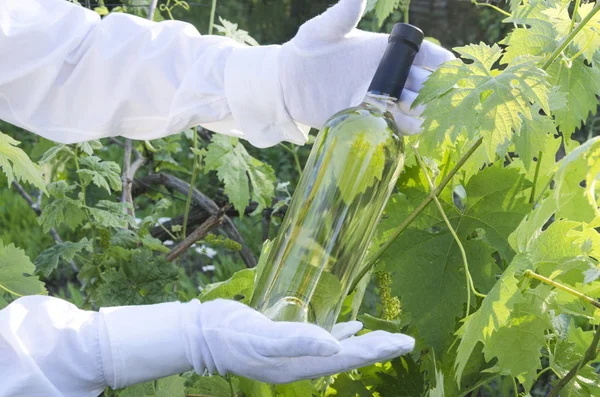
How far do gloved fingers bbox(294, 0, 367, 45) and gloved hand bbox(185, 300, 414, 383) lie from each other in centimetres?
53

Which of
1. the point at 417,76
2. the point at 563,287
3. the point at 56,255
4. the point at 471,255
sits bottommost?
the point at 56,255

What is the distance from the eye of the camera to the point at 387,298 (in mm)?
1446

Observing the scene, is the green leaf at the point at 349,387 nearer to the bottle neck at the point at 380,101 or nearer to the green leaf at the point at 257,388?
the green leaf at the point at 257,388

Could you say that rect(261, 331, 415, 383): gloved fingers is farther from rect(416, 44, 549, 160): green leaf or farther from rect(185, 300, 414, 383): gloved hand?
rect(416, 44, 549, 160): green leaf

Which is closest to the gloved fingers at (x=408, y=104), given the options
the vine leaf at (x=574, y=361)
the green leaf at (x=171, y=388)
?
the vine leaf at (x=574, y=361)

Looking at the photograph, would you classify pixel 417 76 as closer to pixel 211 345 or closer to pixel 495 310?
pixel 495 310

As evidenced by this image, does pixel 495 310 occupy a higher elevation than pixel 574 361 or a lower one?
higher

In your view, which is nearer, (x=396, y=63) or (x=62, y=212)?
(x=396, y=63)

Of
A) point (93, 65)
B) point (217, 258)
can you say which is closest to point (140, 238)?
point (93, 65)

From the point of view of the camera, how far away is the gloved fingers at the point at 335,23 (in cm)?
132

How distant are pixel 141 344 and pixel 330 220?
0.34m

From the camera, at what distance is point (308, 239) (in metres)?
1.24

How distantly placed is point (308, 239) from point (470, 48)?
1.21ft

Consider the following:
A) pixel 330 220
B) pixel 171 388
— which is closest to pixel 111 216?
pixel 171 388
